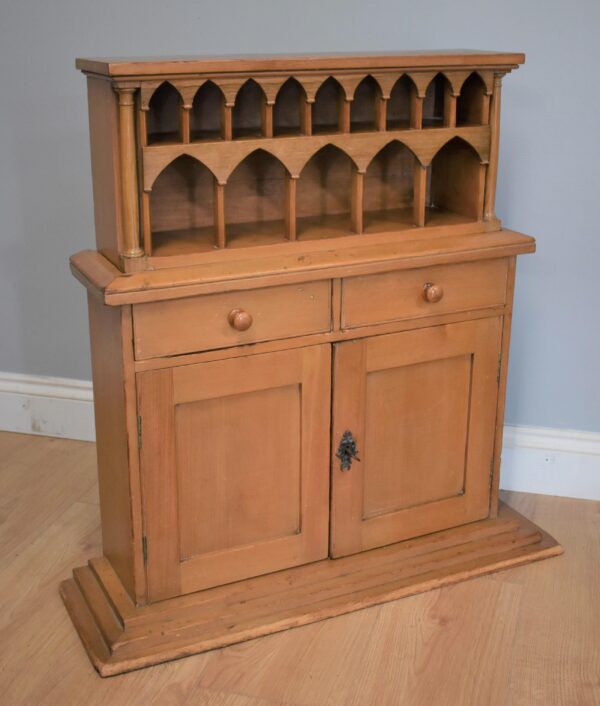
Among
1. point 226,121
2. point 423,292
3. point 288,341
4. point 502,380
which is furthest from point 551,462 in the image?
point 226,121

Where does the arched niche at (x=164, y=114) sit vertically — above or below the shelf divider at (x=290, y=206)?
above

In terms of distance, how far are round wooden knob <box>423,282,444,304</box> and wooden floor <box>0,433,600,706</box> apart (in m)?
0.69

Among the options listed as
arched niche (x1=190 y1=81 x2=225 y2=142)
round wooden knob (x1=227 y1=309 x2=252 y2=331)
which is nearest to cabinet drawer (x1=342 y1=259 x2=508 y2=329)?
round wooden knob (x1=227 y1=309 x2=252 y2=331)

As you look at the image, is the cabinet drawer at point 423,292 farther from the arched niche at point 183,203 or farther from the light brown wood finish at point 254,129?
the arched niche at point 183,203

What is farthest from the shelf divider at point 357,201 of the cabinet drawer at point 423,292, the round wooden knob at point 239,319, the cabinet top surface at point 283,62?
the round wooden knob at point 239,319

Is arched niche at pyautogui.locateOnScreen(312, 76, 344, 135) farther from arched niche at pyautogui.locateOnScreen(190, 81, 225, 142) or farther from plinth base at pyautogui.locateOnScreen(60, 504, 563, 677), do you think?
plinth base at pyautogui.locateOnScreen(60, 504, 563, 677)

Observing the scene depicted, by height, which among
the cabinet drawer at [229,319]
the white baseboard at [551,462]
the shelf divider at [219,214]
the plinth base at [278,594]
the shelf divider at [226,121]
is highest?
the shelf divider at [226,121]

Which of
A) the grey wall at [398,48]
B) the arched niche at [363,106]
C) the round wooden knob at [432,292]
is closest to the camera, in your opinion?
the round wooden knob at [432,292]

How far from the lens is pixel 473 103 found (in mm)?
2311

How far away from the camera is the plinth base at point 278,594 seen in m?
2.10

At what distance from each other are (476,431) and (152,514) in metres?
0.83

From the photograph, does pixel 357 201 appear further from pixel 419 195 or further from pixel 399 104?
pixel 399 104

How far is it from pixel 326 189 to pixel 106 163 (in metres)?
0.60

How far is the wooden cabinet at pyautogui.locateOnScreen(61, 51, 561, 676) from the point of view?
6.59 ft
